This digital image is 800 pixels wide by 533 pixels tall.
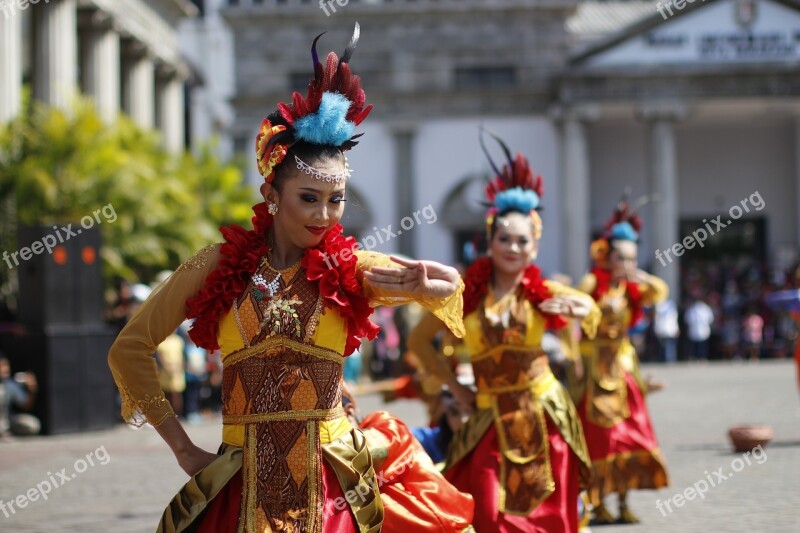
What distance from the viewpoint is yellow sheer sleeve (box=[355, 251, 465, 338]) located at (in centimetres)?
433

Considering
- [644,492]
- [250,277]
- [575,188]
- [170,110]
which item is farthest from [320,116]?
[170,110]

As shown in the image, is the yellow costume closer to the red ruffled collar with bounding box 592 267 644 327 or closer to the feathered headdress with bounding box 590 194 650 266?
the red ruffled collar with bounding box 592 267 644 327

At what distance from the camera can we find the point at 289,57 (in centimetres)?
4159

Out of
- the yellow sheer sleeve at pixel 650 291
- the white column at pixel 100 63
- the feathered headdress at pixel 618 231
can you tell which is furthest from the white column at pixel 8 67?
the yellow sheer sleeve at pixel 650 291

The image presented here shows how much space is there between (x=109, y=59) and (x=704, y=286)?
60.3 ft

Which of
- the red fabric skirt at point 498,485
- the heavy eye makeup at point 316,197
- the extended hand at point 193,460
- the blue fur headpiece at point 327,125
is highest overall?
the blue fur headpiece at point 327,125

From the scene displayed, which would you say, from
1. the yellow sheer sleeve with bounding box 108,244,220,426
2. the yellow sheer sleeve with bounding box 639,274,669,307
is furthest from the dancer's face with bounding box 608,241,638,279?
the yellow sheer sleeve with bounding box 108,244,220,426

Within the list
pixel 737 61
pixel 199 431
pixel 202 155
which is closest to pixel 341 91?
pixel 199 431

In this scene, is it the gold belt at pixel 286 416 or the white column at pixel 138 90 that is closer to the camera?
the gold belt at pixel 286 416

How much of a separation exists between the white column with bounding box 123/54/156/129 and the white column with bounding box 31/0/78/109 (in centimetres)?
856

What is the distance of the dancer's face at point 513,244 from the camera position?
710 centimetres

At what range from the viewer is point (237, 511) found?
A: 4.38 m

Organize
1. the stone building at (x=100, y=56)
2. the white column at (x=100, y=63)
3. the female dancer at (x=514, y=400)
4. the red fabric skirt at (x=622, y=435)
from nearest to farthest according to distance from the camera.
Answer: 1. the female dancer at (x=514, y=400)
2. the red fabric skirt at (x=622, y=435)
3. the stone building at (x=100, y=56)
4. the white column at (x=100, y=63)

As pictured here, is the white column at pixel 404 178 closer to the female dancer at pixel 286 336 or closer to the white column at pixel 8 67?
the white column at pixel 8 67
